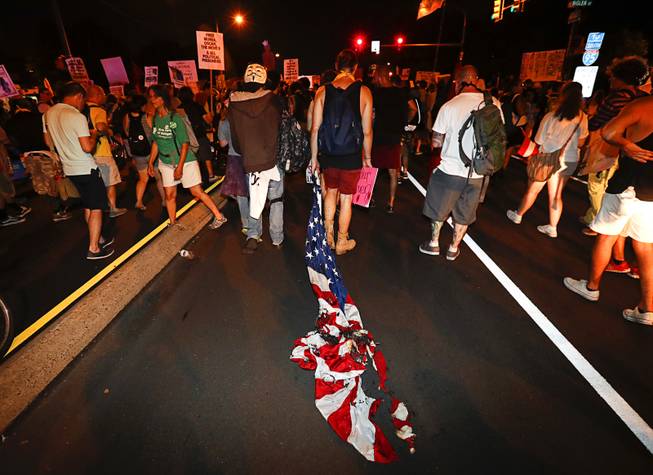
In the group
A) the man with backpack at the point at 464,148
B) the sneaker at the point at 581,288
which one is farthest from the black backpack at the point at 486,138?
the sneaker at the point at 581,288

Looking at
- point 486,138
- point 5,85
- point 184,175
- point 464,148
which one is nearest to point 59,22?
point 5,85

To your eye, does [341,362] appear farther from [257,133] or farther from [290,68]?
[290,68]

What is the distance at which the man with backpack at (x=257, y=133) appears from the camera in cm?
401

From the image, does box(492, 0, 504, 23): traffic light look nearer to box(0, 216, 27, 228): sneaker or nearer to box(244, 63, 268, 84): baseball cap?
box(244, 63, 268, 84): baseball cap

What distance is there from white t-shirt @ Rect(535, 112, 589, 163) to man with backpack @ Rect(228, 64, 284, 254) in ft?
12.2

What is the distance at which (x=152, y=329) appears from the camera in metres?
3.33

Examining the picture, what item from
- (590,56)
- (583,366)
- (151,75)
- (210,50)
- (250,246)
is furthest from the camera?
(590,56)

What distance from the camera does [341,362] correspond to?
2752 millimetres

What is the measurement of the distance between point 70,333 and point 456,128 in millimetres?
4364

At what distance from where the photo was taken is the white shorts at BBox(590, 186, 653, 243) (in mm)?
3078

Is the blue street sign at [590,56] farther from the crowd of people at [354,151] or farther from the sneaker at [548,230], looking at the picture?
the sneaker at [548,230]

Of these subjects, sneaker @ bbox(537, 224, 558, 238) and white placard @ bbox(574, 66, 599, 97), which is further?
white placard @ bbox(574, 66, 599, 97)

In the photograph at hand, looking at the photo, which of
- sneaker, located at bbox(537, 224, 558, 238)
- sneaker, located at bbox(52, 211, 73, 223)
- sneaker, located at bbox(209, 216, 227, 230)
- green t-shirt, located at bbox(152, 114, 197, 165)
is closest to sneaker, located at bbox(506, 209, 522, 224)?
sneaker, located at bbox(537, 224, 558, 238)

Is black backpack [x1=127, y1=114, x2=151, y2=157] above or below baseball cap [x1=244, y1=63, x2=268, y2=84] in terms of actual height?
below
